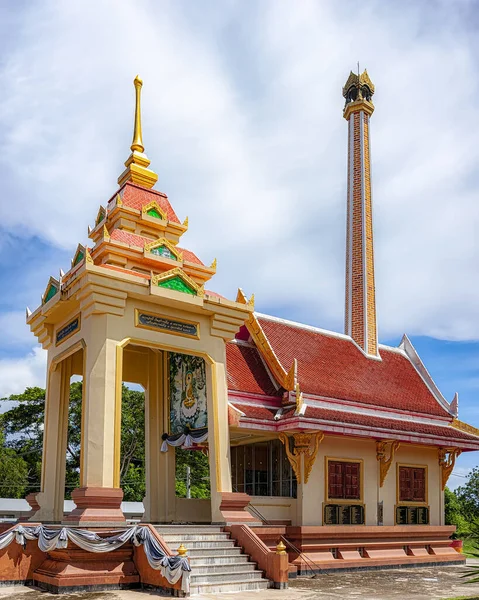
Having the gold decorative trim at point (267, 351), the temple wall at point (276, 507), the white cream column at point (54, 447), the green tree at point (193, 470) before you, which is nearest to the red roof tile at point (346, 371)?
the gold decorative trim at point (267, 351)

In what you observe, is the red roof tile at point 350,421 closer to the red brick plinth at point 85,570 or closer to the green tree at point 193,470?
the red brick plinth at point 85,570

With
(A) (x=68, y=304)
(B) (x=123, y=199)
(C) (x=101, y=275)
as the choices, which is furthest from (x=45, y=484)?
(B) (x=123, y=199)

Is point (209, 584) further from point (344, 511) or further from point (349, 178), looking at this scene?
point (349, 178)

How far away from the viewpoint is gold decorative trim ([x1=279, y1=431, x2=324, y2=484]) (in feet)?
49.4

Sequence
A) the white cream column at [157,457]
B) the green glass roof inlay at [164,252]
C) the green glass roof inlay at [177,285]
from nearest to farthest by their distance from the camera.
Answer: the green glass roof inlay at [177,285] → the green glass roof inlay at [164,252] → the white cream column at [157,457]

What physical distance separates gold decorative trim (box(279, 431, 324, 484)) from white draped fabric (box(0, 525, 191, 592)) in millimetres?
4828

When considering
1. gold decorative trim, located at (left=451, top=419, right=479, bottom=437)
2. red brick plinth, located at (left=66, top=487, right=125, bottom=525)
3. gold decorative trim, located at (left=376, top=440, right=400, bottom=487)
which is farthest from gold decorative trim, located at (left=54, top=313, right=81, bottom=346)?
gold decorative trim, located at (left=451, top=419, right=479, bottom=437)

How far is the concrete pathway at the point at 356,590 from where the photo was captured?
33.6ft

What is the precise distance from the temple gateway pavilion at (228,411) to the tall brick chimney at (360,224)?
4.55 ft

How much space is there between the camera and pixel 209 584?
10.9 meters

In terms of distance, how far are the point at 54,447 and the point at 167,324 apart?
3958mm

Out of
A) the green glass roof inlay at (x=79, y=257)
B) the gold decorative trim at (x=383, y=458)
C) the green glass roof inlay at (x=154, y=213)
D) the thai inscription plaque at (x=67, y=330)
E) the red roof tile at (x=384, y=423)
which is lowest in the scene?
the gold decorative trim at (x=383, y=458)

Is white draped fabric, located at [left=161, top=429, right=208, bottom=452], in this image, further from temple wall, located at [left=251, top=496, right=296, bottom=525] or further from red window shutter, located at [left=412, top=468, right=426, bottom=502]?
red window shutter, located at [left=412, top=468, right=426, bottom=502]

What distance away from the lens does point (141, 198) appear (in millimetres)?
16734
